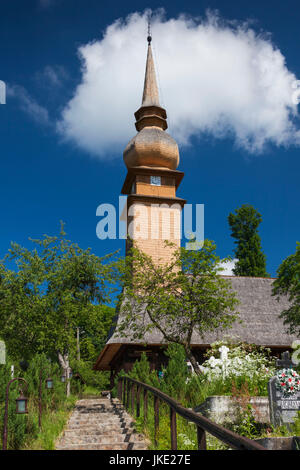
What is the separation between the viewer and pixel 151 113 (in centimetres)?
3372

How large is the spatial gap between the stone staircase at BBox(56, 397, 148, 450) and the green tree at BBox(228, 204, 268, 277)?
27446 mm

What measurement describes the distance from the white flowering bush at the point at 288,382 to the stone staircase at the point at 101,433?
2994mm

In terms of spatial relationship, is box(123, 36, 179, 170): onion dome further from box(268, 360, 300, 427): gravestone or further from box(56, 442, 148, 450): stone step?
box(56, 442, 148, 450): stone step

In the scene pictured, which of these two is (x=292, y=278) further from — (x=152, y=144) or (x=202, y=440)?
(x=202, y=440)

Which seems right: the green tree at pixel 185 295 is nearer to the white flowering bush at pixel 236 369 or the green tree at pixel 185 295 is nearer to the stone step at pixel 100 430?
the white flowering bush at pixel 236 369

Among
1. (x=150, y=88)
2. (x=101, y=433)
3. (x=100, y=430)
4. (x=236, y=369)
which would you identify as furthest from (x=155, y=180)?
(x=101, y=433)

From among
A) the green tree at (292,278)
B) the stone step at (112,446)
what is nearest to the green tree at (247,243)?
the green tree at (292,278)

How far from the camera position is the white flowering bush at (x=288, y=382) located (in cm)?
936

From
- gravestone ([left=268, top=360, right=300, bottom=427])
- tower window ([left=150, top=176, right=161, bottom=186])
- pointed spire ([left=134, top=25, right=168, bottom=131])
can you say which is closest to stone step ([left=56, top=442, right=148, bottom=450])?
gravestone ([left=268, top=360, right=300, bottom=427])

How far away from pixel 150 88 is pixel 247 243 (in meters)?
15.4

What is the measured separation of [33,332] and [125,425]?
9.90 meters

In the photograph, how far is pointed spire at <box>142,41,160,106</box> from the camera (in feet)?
112

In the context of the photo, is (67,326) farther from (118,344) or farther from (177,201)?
(177,201)
